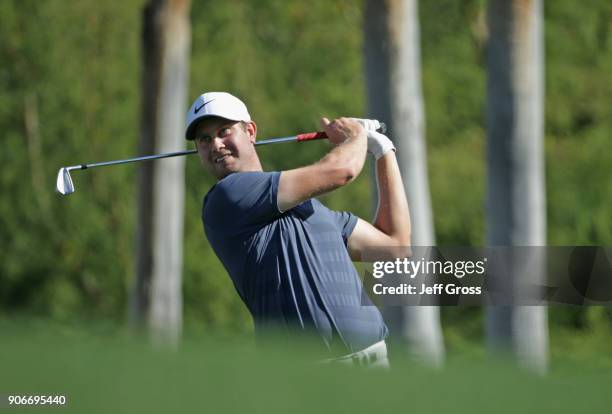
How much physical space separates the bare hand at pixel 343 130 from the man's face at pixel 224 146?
0.23m

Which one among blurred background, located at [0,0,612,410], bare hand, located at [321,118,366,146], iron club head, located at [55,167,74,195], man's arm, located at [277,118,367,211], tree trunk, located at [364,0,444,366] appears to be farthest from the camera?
blurred background, located at [0,0,612,410]

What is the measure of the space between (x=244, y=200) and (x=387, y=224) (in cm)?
61

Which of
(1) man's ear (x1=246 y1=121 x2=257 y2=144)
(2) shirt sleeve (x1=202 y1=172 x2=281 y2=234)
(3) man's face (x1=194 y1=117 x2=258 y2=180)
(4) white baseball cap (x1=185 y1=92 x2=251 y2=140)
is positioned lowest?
(2) shirt sleeve (x1=202 y1=172 x2=281 y2=234)

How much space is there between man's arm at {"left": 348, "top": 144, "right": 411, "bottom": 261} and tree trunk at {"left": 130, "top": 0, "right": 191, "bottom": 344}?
5.15 meters

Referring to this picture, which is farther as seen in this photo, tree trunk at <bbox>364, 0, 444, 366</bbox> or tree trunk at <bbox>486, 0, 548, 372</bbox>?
tree trunk at <bbox>364, 0, 444, 366</bbox>

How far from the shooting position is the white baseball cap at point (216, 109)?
371 cm

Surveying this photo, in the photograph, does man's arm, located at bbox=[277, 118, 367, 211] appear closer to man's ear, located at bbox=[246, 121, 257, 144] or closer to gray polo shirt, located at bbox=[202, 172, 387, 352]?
gray polo shirt, located at bbox=[202, 172, 387, 352]

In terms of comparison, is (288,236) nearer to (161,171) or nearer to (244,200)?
(244,200)

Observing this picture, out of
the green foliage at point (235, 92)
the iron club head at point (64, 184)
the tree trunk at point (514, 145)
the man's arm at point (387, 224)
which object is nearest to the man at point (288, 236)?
the man's arm at point (387, 224)

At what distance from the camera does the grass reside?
76.4 inches

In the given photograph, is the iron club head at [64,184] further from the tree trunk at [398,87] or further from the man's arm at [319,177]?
the tree trunk at [398,87]

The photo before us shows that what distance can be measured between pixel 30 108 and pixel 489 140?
22.3ft

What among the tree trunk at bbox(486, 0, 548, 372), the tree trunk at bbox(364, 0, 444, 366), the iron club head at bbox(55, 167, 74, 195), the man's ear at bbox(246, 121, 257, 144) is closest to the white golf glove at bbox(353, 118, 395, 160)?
the man's ear at bbox(246, 121, 257, 144)

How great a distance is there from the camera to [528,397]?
2016 mm
